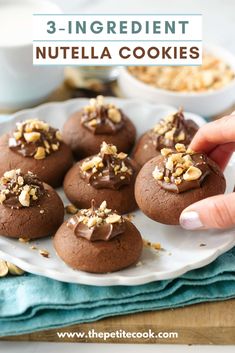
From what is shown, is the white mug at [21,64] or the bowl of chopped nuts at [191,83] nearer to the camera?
the white mug at [21,64]

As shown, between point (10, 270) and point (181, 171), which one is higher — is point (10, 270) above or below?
below

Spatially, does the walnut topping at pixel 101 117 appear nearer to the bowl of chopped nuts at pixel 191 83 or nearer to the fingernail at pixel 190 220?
the bowl of chopped nuts at pixel 191 83

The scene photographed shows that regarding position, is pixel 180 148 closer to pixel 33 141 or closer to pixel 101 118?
pixel 101 118

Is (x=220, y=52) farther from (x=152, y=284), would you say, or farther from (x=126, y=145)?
(x=152, y=284)

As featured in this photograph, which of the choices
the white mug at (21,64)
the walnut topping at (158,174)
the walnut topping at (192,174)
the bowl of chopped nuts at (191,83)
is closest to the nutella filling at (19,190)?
the walnut topping at (158,174)

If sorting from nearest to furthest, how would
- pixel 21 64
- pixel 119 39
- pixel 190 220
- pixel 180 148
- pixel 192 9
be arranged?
pixel 190 220 → pixel 180 148 → pixel 21 64 → pixel 119 39 → pixel 192 9

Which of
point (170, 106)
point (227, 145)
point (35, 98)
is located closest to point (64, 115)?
point (35, 98)

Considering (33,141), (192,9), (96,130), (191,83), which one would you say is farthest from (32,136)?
(192,9)
